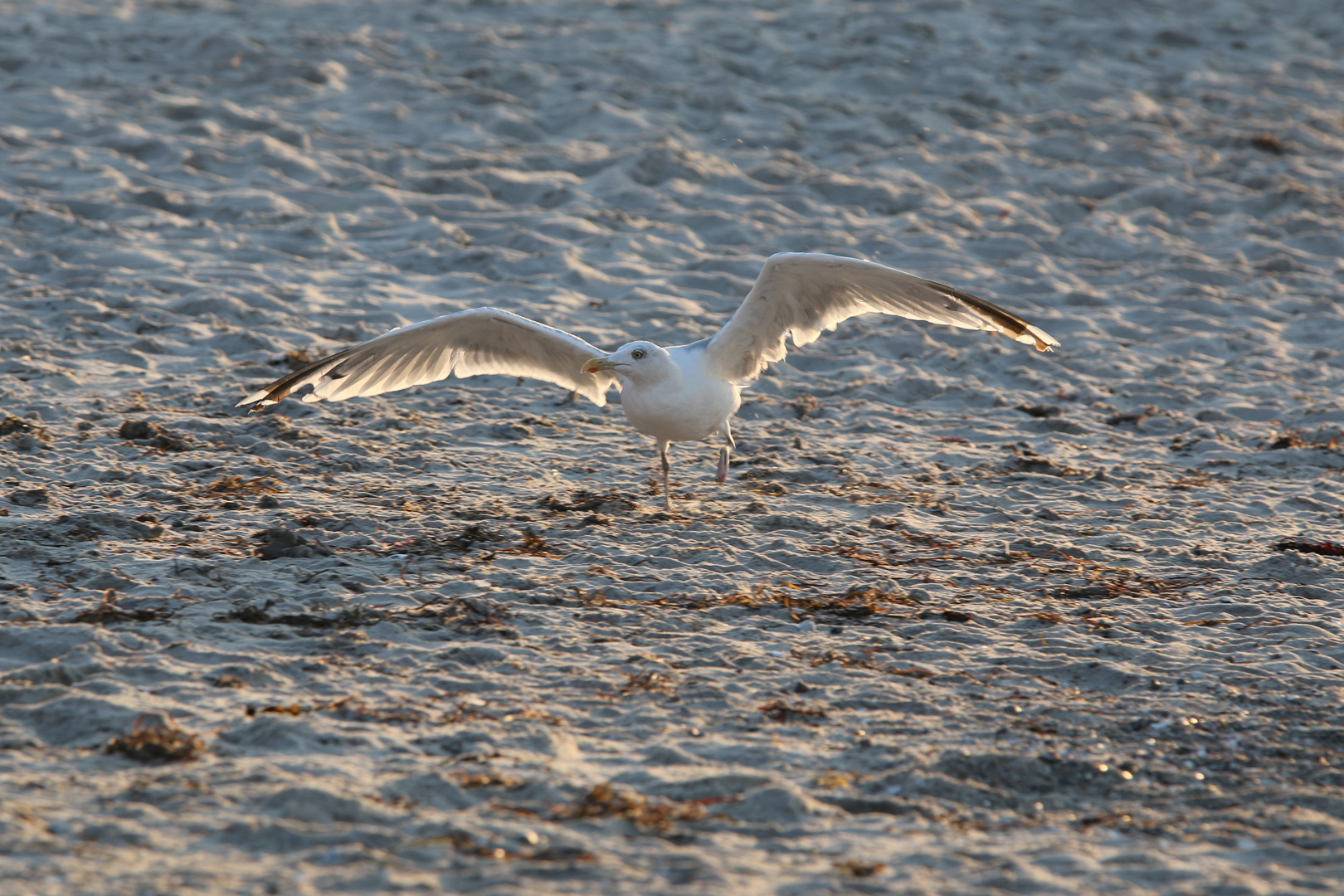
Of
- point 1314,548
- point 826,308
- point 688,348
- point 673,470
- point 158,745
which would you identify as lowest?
point 158,745

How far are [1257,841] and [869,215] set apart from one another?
7974 millimetres

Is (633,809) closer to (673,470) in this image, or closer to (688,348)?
(688,348)

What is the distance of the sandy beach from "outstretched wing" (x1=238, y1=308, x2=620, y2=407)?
43 cm

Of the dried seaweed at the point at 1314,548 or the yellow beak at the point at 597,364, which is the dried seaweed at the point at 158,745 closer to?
the yellow beak at the point at 597,364

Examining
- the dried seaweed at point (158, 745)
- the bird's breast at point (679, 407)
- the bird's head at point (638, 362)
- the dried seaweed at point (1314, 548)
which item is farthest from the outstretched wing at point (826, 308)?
the dried seaweed at point (158, 745)

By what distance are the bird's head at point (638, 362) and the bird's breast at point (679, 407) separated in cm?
9

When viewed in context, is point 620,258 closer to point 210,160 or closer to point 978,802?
point 210,160

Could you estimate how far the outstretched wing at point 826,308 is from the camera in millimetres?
6840

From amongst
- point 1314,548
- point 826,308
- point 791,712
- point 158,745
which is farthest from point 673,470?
point 158,745

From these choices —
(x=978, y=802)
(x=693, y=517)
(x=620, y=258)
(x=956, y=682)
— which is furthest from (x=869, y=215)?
(x=978, y=802)

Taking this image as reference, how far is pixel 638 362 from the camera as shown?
22.5 feet

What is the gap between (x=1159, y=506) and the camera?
7.20 m

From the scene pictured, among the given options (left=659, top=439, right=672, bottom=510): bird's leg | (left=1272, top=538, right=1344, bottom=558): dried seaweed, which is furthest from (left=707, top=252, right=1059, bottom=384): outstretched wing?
(left=1272, top=538, right=1344, bottom=558): dried seaweed

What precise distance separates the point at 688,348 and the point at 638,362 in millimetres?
400
